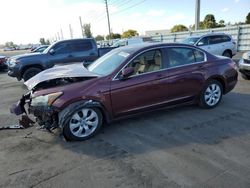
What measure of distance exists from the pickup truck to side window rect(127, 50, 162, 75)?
17.9 feet

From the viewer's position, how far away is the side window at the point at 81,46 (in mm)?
10250

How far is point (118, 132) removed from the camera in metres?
4.42

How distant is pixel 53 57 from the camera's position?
9.77m

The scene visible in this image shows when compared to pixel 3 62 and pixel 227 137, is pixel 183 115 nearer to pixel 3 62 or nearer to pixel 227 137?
pixel 227 137

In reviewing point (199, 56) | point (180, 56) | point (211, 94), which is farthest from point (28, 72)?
point (211, 94)

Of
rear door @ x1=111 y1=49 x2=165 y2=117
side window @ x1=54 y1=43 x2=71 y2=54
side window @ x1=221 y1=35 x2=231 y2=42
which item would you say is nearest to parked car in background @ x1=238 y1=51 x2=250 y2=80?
rear door @ x1=111 y1=49 x2=165 y2=117

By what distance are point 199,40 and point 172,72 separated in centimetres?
814

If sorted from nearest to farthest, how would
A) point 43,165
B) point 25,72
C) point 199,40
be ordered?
point 43,165 < point 25,72 < point 199,40

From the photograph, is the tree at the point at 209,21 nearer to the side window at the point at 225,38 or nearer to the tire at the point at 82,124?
the side window at the point at 225,38

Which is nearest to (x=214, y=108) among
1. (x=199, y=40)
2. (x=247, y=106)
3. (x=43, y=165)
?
(x=247, y=106)

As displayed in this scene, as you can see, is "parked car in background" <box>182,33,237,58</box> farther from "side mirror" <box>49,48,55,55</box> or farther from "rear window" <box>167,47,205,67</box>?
"rear window" <box>167,47,205,67</box>

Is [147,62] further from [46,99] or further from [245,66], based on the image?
[245,66]

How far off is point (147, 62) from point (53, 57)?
248 inches

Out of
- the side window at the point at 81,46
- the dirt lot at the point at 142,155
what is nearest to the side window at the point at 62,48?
the side window at the point at 81,46
